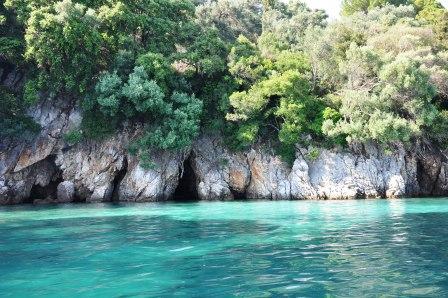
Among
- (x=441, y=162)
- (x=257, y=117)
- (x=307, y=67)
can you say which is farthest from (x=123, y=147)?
(x=441, y=162)

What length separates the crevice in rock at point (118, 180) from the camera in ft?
92.0

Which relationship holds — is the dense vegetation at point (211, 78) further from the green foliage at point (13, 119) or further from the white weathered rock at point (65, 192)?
the white weathered rock at point (65, 192)

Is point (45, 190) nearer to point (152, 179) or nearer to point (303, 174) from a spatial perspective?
point (152, 179)

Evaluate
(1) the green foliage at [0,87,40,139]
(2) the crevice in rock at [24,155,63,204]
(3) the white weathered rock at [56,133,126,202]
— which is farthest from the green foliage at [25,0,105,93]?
(2) the crevice in rock at [24,155,63,204]

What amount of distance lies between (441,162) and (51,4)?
24.2m

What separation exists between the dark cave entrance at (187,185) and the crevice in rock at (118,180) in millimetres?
3562

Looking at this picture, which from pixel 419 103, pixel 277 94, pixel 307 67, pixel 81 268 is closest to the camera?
pixel 81 268

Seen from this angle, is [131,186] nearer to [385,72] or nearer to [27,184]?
[27,184]

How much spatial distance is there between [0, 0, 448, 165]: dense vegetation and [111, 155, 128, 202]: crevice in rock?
2.10 meters

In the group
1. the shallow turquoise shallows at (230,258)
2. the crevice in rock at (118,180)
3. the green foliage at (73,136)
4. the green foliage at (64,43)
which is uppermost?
the green foliage at (64,43)

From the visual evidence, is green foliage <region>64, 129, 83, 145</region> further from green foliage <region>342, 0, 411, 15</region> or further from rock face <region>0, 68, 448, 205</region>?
green foliage <region>342, 0, 411, 15</region>

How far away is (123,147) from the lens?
2784 cm

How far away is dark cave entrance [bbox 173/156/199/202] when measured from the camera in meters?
29.7

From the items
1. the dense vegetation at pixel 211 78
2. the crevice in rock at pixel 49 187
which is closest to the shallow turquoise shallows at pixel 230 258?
→ the dense vegetation at pixel 211 78
